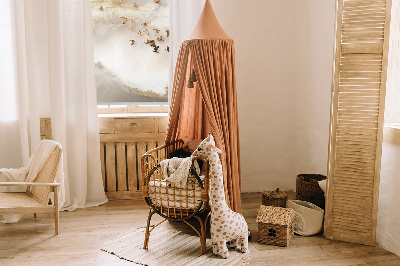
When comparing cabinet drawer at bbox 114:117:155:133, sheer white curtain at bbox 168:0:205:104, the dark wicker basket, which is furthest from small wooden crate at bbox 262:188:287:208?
sheer white curtain at bbox 168:0:205:104

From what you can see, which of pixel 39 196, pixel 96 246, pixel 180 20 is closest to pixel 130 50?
pixel 180 20

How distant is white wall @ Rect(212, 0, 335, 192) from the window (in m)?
0.72

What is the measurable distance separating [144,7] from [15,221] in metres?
2.50

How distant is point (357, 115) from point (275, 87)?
1.46 metres

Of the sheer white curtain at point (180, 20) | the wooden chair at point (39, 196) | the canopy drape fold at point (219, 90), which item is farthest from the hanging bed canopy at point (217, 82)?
the wooden chair at point (39, 196)

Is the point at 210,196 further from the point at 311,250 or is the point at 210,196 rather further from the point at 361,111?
the point at 361,111

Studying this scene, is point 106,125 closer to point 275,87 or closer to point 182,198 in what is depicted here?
point 182,198

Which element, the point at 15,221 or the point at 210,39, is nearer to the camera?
the point at 210,39

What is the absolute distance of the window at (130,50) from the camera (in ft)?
12.7

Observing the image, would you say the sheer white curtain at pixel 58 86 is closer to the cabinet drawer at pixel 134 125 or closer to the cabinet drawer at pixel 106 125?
the cabinet drawer at pixel 106 125

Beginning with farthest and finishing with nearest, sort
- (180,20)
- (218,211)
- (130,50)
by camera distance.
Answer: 1. (130,50)
2. (180,20)
3. (218,211)

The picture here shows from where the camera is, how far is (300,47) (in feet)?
12.9

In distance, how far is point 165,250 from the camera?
105 inches

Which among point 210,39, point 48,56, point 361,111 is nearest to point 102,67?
point 48,56
